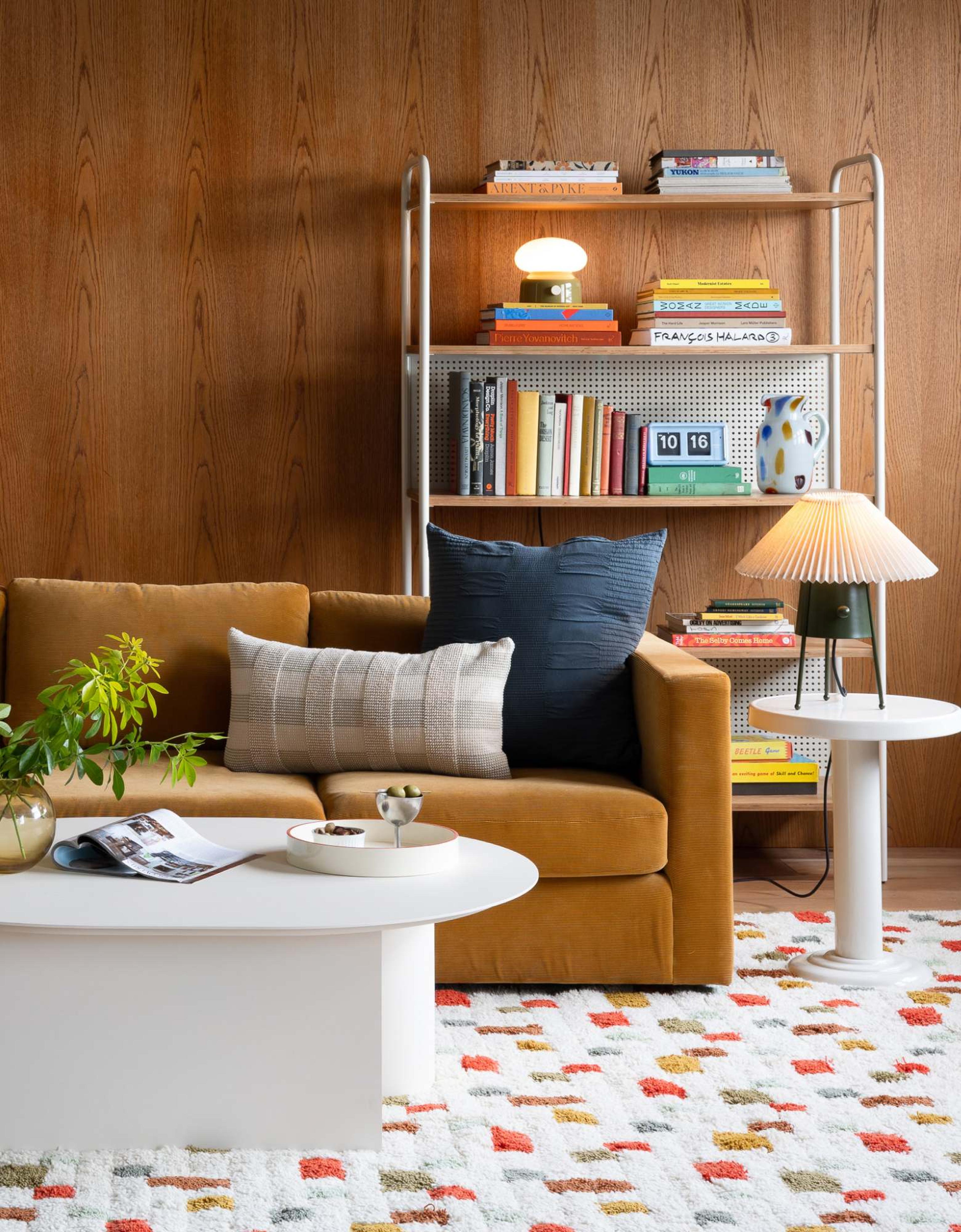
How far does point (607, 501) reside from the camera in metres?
3.73

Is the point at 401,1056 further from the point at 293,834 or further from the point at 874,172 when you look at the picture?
the point at 874,172

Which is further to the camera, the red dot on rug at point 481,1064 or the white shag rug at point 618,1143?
the red dot on rug at point 481,1064

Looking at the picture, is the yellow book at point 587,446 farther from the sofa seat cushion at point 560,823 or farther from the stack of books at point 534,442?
the sofa seat cushion at point 560,823

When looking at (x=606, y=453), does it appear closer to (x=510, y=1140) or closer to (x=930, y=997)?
(x=930, y=997)

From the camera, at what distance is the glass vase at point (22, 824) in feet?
7.04

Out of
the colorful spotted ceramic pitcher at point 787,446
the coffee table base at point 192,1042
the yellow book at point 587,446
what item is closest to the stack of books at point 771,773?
the colorful spotted ceramic pitcher at point 787,446

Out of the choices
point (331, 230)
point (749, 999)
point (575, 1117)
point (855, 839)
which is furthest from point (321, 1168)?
point (331, 230)

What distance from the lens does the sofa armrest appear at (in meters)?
2.77

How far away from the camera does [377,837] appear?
7.84 ft

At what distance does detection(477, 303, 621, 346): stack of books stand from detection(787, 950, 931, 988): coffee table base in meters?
1.68

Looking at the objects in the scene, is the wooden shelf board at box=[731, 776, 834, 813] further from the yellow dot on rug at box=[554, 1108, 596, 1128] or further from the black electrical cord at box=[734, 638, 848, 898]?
the yellow dot on rug at box=[554, 1108, 596, 1128]

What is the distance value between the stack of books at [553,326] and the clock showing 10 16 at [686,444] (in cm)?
28

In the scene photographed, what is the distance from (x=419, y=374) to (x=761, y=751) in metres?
1.39

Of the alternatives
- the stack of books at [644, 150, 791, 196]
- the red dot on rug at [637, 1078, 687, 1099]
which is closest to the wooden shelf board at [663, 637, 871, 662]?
the stack of books at [644, 150, 791, 196]
